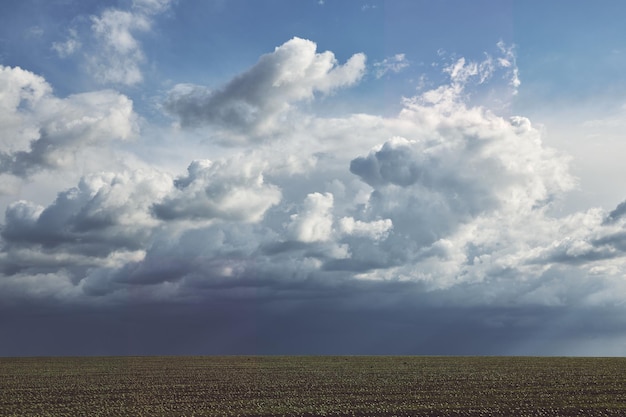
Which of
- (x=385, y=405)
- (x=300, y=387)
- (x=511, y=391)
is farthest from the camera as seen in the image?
(x=300, y=387)

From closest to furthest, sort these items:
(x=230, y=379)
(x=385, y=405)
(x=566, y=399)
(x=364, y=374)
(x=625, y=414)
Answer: (x=625, y=414) < (x=385, y=405) < (x=566, y=399) < (x=230, y=379) < (x=364, y=374)

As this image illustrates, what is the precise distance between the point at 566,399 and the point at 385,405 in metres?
13.8

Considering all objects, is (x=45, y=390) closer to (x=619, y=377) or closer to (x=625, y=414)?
(x=625, y=414)

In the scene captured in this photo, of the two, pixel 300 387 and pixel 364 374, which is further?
pixel 364 374

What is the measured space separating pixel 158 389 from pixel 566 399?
108 feet

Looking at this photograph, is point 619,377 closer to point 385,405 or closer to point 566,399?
point 566,399

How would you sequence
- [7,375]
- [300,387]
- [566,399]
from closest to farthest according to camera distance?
[566,399]
[300,387]
[7,375]

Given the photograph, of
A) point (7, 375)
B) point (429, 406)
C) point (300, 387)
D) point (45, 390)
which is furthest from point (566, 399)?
point (7, 375)

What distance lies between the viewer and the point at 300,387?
51.8m

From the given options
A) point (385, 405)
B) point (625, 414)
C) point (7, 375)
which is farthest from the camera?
point (7, 375)

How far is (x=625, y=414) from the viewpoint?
120ft

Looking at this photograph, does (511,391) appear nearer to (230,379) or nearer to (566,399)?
(566,399)

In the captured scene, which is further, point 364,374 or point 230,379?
point 364,374

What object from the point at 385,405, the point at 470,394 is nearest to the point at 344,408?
the point at 385,405
